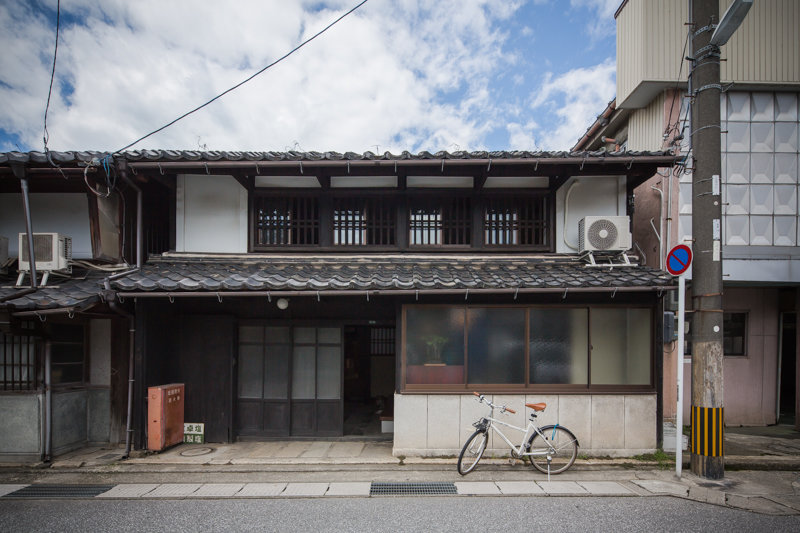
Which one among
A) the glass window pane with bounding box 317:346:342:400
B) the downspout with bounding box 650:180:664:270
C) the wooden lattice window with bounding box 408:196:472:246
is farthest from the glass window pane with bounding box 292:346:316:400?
the downspout with bounding box 650:180:664:270

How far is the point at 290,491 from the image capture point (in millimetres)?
6617

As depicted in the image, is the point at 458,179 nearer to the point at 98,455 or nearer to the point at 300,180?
the point at 300,180

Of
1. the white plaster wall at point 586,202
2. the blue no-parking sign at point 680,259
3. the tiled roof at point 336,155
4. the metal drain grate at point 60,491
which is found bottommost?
the metal drain grate at point 60,491

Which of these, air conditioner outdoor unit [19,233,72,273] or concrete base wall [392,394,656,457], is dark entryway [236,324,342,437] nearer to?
concrete base wall [392,394,656,457]

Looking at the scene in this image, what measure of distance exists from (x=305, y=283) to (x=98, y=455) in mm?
5815

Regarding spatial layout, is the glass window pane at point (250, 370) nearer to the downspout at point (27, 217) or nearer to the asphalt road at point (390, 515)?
the asphalt road at point (390, 515)

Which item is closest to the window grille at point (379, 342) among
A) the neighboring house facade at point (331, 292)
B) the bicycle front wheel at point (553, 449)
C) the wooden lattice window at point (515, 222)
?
the neighboring house facade at point (331, 292)

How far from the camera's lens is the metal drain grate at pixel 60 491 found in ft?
21.5

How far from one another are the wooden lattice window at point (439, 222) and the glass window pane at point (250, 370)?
4604mm

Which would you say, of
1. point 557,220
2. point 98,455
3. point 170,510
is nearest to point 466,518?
point 170,510

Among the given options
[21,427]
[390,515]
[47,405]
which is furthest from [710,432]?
[21,427]

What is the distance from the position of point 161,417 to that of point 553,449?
25.8 feet

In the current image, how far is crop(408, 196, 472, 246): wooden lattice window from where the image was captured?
31.9ft

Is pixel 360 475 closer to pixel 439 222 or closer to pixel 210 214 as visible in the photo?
pixel 439 222
